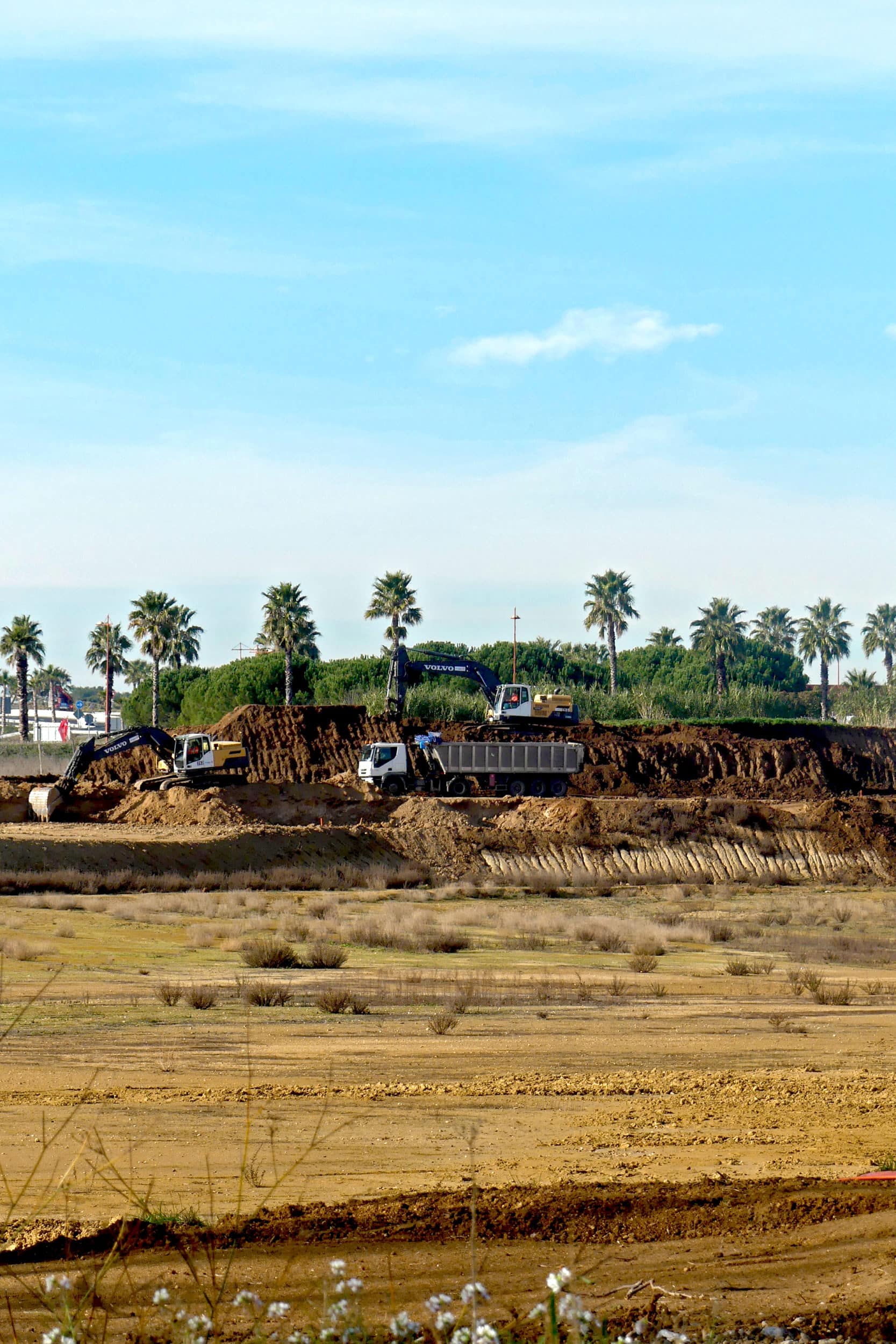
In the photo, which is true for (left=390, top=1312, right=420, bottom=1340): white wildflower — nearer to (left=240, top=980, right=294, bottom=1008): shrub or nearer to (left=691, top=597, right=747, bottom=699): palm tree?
(left=240, top=980, right=294, bottom=1008): shrub

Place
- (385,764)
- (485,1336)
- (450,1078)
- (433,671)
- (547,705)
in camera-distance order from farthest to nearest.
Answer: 1. (547,705)
2. (433,671)
3. (385,764)
4. (450,1078)
5. (485,1336)

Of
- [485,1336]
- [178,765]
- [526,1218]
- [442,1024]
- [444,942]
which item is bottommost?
[444,942]

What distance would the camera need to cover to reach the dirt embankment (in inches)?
2746

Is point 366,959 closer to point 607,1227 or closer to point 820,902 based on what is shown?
point 607,1227

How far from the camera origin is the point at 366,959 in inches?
1013

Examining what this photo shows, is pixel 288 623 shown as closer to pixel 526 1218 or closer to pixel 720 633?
pixel 720 633

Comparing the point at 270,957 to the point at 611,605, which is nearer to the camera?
the point at 270,957

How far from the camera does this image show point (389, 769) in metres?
57.8

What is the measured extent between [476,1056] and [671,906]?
26.4 metres

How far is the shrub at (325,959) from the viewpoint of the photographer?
2395 cm

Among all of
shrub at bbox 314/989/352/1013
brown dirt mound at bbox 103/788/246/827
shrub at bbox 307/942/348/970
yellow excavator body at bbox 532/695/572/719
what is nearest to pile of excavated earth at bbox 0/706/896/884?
brown dirt mound at bbox 103/788/246/827

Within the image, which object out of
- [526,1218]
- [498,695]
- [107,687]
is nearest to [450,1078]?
[526,1218]

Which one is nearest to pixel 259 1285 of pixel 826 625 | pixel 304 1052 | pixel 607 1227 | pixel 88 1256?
pixel 88 1256

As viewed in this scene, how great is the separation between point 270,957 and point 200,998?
594cm
